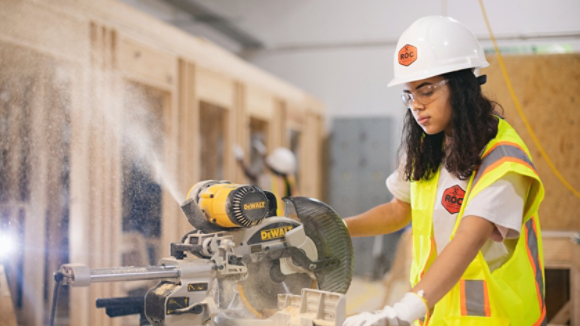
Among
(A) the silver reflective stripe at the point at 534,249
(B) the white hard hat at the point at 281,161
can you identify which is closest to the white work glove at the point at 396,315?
(A) the silver reflective stripe at the point at 534,249

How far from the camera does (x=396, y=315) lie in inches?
44.6

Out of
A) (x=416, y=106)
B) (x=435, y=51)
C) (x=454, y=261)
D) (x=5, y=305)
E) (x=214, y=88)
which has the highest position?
(x=214, y=88)

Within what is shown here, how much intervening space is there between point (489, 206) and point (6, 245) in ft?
5.90

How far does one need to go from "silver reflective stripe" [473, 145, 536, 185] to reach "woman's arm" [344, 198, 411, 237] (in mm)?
428

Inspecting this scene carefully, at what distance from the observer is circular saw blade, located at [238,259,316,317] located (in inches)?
56.5

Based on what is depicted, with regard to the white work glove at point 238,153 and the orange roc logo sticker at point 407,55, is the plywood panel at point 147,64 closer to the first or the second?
the white work glove at point 238,153

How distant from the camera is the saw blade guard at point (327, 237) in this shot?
5.24ft

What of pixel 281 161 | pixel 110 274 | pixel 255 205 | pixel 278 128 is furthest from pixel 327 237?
pixel 278 128

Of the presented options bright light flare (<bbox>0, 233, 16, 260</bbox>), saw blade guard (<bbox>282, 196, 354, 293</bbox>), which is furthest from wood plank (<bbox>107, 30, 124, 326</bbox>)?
saw blade guard (<bbox>282, 196, 354, 293</bbox>)

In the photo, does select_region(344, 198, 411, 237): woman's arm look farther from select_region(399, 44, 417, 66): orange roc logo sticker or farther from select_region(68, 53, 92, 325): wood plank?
select_region(68, 53, 92, 325): wood plank

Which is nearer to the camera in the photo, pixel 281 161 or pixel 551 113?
pixel 551 113

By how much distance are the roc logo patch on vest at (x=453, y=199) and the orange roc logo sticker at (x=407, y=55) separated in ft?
1.24

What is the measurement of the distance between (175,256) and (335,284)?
0.51 meters

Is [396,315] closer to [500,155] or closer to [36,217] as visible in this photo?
[500,155]
